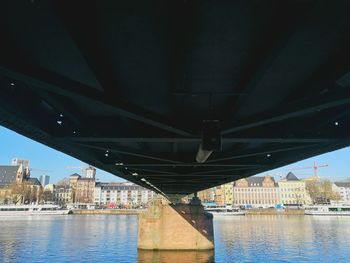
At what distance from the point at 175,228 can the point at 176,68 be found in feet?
133

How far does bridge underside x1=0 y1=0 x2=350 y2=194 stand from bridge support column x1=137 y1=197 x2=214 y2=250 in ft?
115

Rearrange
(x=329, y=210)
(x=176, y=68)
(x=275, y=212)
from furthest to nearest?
1. (x=275, y=212)
2. (x=329, y=210)
3. (x=176, y=68)

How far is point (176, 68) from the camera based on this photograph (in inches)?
286

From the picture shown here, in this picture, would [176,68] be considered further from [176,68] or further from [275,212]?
[275,212]

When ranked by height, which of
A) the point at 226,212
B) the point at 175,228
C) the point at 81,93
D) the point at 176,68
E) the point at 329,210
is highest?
the point at 176,68

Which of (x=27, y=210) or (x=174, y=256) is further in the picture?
(x=27, y=210)

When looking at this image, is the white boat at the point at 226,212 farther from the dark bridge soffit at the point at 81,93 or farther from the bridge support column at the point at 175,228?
the dark bridge soffit at the point at 81,93

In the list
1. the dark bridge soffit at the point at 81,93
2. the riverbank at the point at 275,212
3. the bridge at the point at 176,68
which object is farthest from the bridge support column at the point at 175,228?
the riverbank at the point at 275,212

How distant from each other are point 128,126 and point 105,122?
0.75 metres

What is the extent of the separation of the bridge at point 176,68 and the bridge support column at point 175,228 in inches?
1385

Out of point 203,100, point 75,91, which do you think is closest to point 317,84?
point 203,100

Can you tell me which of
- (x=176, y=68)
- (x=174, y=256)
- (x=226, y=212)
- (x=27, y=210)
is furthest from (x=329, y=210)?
(x=176, y=68)

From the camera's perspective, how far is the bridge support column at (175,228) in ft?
146

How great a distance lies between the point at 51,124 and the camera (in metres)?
11.2
